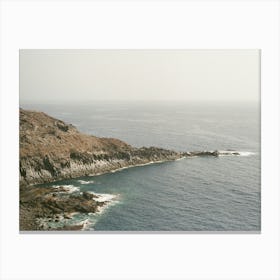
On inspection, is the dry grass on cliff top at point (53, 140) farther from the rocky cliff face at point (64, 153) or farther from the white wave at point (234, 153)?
the white wave at point (234, 153)

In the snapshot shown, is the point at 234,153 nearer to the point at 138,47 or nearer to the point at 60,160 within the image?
the point at 138,47

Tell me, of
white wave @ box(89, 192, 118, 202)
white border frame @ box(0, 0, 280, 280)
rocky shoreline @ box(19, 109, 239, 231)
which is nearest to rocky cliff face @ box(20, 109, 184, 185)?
rocky shoreline @ box(19, 109, 239, 231)

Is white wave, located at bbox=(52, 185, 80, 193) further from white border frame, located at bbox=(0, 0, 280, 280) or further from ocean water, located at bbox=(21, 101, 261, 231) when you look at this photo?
white border frame, located at bbox=(0, 0, 280, 280)

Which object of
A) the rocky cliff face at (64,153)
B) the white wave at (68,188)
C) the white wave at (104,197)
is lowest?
the white wave at (104,197)

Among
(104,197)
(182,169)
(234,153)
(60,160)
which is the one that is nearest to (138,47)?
(182,169)

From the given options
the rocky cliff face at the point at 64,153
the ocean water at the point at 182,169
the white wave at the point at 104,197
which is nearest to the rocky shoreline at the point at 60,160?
the rocky cliff face at the point at 64,153
